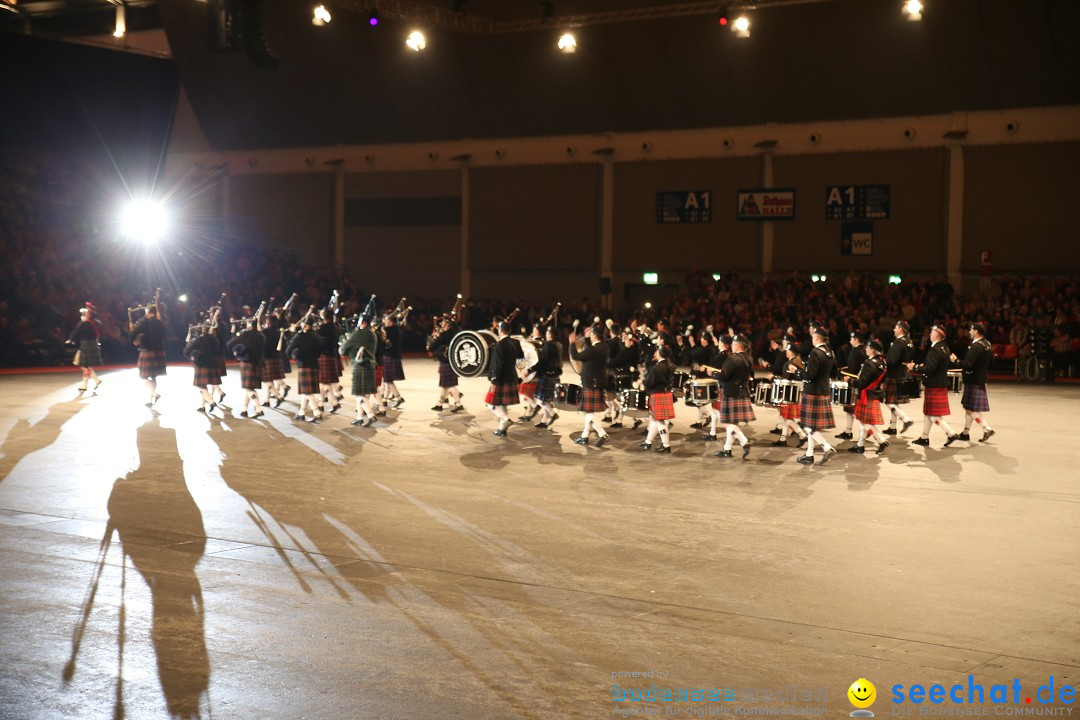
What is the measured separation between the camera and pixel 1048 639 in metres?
6.59

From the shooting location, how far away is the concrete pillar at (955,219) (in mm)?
29969

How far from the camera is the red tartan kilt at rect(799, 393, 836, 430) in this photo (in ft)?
43.8

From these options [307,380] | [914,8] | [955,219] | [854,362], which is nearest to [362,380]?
[307,380]

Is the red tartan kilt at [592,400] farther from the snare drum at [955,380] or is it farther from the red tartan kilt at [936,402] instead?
the snare drum at [955,380]

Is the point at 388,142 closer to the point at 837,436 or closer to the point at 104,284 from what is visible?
the point at 104,284

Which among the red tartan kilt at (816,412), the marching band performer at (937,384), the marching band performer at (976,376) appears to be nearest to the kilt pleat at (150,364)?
the red tartan kilt at (816,412)

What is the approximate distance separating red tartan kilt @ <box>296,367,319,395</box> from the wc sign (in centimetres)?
1903

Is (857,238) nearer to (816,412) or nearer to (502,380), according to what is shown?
(502,380)

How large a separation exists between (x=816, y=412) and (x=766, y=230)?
19898mm

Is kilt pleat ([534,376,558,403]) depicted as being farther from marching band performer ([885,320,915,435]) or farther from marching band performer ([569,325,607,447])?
marching band performer ([885,320,915,435])

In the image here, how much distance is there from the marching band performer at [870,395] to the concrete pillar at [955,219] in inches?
676

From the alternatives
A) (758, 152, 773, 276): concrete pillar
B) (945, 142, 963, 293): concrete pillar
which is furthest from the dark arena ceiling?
(945, 142, 963, 293): concrete pillar

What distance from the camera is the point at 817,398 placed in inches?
527

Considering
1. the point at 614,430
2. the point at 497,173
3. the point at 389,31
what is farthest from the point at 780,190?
the point at 614,430
